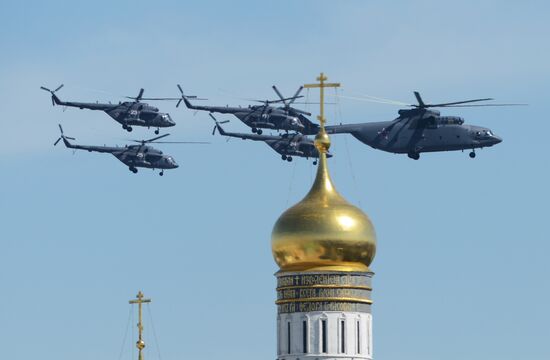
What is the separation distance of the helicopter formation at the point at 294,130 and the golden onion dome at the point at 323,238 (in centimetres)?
6021

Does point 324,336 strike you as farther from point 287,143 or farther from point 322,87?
point 287,143

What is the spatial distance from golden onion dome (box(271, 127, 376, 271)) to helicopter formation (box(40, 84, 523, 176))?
198 ft

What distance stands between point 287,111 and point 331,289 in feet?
257

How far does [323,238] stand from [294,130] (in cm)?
7618

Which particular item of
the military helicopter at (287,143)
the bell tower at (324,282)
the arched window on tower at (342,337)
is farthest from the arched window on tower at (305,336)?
the military helicopter at (287,143)

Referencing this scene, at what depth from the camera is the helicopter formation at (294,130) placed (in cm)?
13125

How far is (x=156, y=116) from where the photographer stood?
482ft

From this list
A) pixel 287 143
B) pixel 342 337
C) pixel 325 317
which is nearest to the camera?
pixel 342 337

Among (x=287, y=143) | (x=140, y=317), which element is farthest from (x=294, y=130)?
(x=140, y=317)

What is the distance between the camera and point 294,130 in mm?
145750

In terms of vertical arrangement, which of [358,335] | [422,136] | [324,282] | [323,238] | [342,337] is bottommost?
[342,337]

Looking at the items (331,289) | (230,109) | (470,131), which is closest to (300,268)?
(331,289)

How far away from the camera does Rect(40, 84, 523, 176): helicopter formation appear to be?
13125 cm

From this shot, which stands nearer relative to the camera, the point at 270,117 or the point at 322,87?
the point at 322,87
